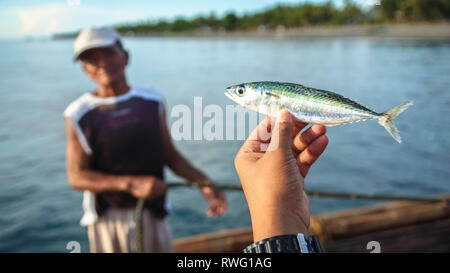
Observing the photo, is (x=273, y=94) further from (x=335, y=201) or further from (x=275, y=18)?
(x=275, y=18)

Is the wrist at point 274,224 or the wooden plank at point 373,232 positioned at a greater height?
the wrist at point 274,224

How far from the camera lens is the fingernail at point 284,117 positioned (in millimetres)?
1593

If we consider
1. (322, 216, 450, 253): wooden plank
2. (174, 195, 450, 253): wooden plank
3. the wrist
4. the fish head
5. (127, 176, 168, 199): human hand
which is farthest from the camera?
(174, 195, 450, 253): wooden plank

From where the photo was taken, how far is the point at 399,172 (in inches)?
466

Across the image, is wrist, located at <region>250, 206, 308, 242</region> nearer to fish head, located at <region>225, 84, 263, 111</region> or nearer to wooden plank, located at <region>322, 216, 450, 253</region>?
fish head, located at <region>225, 84, 263, 111</region>

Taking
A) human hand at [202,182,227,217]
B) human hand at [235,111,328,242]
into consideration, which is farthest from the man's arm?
human hand at [235,111,328,242]

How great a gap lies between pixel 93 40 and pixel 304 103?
10.4ft

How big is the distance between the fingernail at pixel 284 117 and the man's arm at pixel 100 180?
259 cm

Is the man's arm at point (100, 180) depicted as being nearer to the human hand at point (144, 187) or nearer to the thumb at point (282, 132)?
the human hand at point (144, 187)

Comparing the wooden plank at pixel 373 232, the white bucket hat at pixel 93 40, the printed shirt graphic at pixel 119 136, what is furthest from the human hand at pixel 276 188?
the wooden plank at pixel 373 232

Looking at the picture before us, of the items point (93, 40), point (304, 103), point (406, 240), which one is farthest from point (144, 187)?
point (406, 240)

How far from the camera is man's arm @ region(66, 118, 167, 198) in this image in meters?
3.81

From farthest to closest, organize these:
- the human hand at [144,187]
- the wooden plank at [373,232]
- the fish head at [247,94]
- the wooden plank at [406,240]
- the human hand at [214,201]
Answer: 1. the wooden plank at [373,232]
2. the wooden plank at [406,240]
3. the human hand at [214,201]
4. the human hand at [144,187]
5. the fish head at [247,94]
